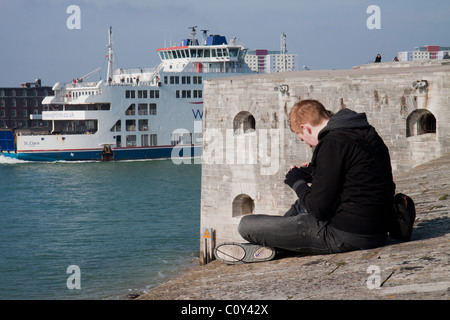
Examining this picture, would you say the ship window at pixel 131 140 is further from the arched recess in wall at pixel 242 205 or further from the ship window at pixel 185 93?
the arched recess in wall at pixel 242 205

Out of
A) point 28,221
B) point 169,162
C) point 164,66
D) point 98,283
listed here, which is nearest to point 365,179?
point 98,283

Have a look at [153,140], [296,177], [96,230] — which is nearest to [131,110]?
[153,140]

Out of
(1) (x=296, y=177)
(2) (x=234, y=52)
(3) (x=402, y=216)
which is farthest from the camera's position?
(2) (x=234, y=52)

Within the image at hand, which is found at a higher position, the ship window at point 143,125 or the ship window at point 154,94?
the ship window at point 154,94

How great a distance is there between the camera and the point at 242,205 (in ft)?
51.4

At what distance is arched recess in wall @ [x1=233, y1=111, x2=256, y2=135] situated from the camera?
1509 centimetres

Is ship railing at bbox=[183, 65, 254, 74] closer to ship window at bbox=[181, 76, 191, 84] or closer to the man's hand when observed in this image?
ship window at bbox=[181, 76, 191, 84]

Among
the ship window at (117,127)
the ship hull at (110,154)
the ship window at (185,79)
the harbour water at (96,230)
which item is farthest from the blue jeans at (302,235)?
the ship window at (185,79)

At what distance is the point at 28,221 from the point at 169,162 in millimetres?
23451

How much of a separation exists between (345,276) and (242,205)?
11491 millimetres

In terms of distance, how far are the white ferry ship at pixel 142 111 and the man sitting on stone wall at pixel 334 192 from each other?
45.0 metres

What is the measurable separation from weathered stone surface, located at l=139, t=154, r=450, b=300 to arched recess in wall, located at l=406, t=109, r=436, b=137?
766 cm

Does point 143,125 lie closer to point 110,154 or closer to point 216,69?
point 110,154

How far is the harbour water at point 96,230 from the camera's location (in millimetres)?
17078
